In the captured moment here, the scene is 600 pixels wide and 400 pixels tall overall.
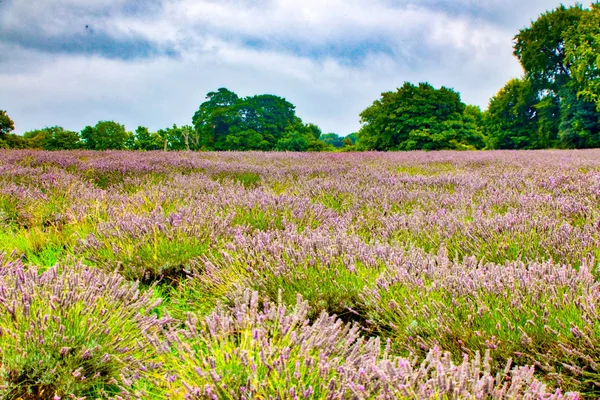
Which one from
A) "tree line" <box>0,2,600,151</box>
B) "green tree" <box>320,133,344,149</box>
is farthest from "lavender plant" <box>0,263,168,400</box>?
"green tree" <box>320,133,344,149</box>

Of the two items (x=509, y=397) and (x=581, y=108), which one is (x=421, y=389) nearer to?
(x=509, y=397)

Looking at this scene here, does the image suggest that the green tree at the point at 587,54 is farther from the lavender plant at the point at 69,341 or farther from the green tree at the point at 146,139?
the green tree at the point at 146,139

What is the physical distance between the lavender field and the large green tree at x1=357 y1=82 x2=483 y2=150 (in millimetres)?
31413

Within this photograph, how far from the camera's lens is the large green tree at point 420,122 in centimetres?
3322

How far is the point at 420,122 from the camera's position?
34.3 meters

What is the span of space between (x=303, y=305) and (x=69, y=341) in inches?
31.3

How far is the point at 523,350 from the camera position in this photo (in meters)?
1.36

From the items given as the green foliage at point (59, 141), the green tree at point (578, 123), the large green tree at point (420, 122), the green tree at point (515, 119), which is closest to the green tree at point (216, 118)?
the green foliage at point (59, 141)

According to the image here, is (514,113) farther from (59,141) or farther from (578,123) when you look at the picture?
(59,141)

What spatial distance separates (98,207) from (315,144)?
4171 centimetres

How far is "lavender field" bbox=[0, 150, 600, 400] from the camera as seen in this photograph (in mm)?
1085

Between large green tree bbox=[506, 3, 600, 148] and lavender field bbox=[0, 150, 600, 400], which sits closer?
lavender field bbox=[0, 150, 600, 400]

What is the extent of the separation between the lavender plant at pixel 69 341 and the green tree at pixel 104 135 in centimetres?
5943

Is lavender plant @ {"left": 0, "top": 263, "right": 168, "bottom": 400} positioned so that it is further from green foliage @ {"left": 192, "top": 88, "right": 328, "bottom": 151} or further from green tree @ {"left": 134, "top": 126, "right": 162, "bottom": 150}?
green tree @ {"left": 134, "top": 126, "right": 162, "bottom": 150}
